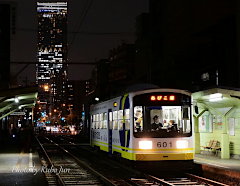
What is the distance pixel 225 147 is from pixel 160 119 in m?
5.62

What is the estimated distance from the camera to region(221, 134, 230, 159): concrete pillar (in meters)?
18.3

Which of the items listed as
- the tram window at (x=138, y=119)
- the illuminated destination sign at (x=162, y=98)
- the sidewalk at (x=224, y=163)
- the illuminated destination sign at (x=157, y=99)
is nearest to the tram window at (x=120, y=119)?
the tram window at (x=138, y=119)

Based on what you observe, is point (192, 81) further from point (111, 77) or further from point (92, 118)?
point (111, 77)

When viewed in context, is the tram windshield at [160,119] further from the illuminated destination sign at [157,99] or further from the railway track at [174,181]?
the railway track at [174,181]

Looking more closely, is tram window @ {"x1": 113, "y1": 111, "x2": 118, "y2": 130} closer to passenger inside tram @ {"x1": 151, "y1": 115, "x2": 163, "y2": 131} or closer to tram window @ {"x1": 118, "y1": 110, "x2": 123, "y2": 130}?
tram window @ {"x1": 118, "y1": 110, "x2": 123, "y2": 130}

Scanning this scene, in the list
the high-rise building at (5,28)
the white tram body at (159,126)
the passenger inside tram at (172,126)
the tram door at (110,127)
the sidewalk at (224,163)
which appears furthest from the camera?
the high-rise building at (5,28)

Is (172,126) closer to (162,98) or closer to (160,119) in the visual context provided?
(160,119)

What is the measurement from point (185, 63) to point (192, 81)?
2071mm

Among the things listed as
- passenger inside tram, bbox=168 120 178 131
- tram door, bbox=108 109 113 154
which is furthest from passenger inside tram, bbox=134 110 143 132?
tram door, bbox=108 109 113 154

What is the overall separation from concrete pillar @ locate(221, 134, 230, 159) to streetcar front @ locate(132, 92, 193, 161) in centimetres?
434

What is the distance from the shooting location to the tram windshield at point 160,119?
14.2 m

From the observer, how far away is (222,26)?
23844mm

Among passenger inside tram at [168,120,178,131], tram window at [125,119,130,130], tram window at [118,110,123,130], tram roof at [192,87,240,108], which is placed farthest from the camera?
tram window at [118,110,123,130]

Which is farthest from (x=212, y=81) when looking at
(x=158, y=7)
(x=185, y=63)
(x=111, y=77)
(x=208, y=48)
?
(x=111, y=77)
